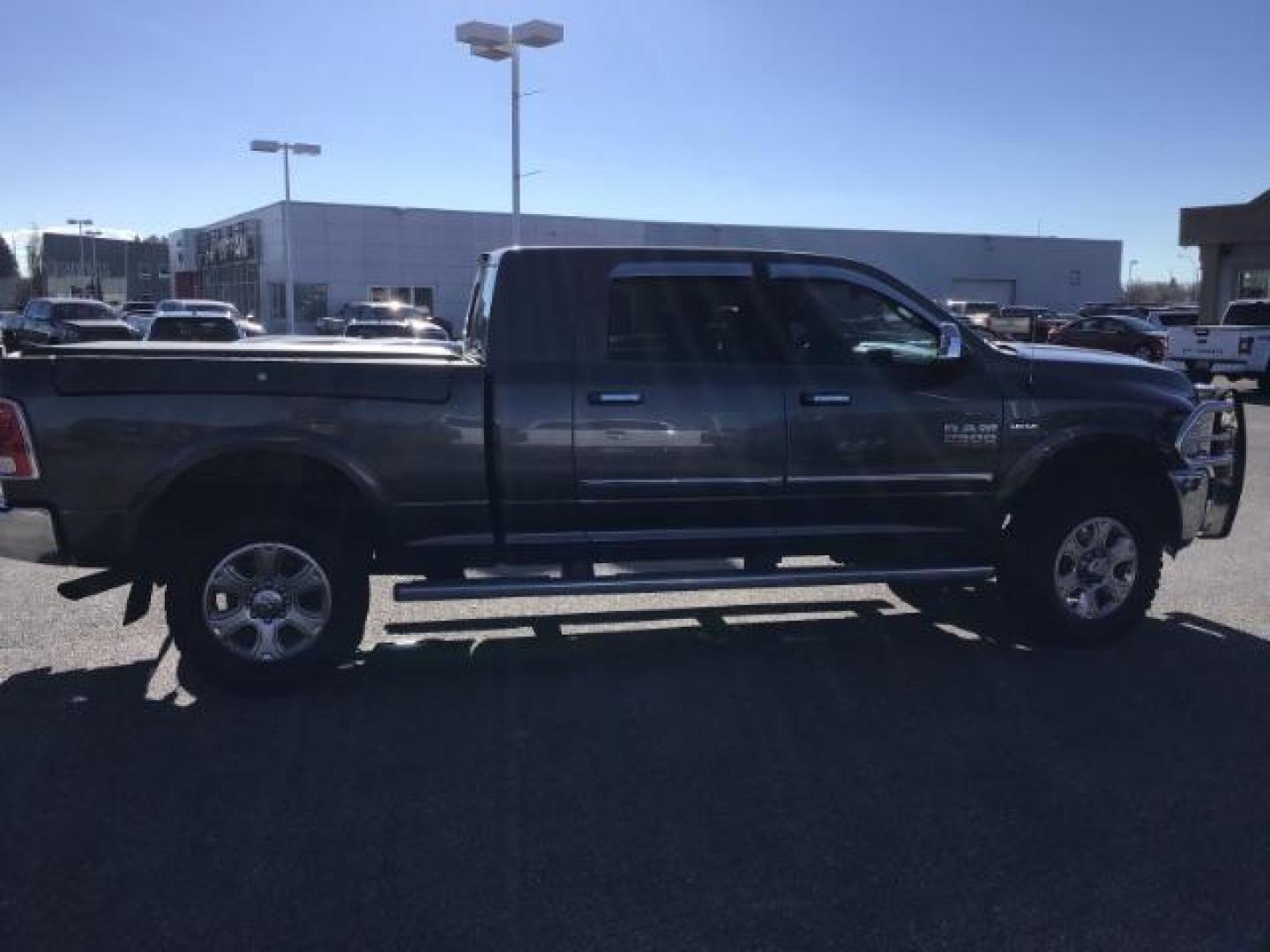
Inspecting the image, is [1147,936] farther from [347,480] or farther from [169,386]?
[169,386]

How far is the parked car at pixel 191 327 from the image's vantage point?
1917cm

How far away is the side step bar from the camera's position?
213 inches

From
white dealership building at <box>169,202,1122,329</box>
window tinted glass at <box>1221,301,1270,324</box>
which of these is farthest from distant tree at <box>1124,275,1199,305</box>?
window tinted glass at <box>1221,301,1270,324</box>

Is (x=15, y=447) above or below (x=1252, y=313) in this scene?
below

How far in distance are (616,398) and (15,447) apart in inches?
107

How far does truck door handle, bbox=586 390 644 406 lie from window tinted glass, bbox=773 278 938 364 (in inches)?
37.1

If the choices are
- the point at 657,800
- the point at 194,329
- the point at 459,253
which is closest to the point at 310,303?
the point at 459,253

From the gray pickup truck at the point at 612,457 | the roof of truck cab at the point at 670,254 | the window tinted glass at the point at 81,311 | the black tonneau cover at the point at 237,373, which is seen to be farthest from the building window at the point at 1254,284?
the black tonneau cover at the point at 237,373

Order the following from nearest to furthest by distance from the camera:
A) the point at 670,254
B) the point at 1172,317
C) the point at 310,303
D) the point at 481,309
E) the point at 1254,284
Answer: the point at 670,254, the point at 481,309, the point at 1254,284, the point at 1172,317, the point at 310,303

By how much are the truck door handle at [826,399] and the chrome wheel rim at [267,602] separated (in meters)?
2.52

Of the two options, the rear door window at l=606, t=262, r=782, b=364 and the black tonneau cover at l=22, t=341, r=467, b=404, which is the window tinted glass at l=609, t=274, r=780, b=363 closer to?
the rear door window at l=606, t=262, r=782, b=364

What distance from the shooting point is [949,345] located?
19.1ft

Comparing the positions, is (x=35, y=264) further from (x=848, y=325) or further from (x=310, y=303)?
(x=848, y=325)

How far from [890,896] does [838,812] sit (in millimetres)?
596
